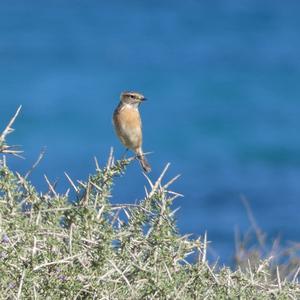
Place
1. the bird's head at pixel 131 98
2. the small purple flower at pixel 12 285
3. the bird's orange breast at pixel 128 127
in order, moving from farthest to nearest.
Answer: the bird's head at pixel 131 98, the bird's orange breast at pixel 128 127, the small purple flower at pixel 12 285

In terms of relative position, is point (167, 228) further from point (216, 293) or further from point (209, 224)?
point (209, 224)

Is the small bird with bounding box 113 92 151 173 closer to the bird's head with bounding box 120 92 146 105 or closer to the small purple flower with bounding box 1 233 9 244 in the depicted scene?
the bird's head with bounding box 120 92 146 105

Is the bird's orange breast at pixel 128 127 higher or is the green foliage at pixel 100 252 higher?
the green foliage at pixel 100 252

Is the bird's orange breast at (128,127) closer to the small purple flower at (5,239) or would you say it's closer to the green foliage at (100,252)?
the green foliage at (100,252)

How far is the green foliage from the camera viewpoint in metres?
2.80

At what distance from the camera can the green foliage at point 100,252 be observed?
2805 mm

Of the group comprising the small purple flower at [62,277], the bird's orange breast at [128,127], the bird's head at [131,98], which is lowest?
the bird's orange breast at [128,127]

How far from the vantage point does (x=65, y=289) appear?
284 cm

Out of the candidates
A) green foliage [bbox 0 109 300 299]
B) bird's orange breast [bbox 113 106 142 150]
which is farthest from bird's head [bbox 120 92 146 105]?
green foliage [bbox 0 109 300 299]

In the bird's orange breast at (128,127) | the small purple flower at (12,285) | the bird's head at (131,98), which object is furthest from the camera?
the bird's head at (131,98)

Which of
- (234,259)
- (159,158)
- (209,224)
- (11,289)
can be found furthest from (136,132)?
(159,158)

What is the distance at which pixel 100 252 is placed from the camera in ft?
9.46

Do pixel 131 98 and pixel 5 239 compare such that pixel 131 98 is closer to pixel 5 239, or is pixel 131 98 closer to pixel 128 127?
pixel 128 127

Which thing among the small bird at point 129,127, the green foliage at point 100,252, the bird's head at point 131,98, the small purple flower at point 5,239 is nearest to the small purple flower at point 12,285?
the green foliage at point 100,252
